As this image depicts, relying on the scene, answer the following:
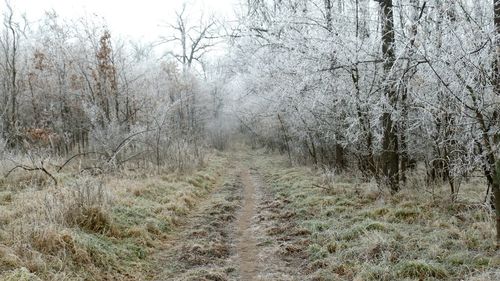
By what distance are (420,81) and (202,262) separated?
5.10 m

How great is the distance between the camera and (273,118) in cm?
2033

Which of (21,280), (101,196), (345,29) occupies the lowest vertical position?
(21,280)

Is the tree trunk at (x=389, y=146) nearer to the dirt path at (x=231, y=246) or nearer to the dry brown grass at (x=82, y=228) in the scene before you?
the dirt path at (x=231, y=246)

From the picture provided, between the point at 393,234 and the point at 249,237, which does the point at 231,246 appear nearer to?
the point at 249,237

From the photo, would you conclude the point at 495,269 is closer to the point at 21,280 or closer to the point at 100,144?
the point at 21,280

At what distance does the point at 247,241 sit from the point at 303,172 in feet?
25.5

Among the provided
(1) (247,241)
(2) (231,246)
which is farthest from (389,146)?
(2) (231,246)

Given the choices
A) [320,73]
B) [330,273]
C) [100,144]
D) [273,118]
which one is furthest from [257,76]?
[330,273]

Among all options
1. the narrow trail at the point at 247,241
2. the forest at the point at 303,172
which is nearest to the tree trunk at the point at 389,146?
the forest at the point at 303,172

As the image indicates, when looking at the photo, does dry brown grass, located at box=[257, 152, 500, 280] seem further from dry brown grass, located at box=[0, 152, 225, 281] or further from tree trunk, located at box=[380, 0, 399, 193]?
dry brown grass, located at box=[0, 152, 225, 281]

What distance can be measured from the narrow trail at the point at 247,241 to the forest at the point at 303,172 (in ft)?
0.14

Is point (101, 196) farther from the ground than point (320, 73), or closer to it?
closer to it

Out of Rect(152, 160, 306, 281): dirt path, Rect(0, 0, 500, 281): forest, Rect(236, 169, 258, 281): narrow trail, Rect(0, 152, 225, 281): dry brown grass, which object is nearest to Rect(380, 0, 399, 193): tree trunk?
Rect(0, 0, 500, 281): forest

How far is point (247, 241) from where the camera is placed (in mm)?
7566
